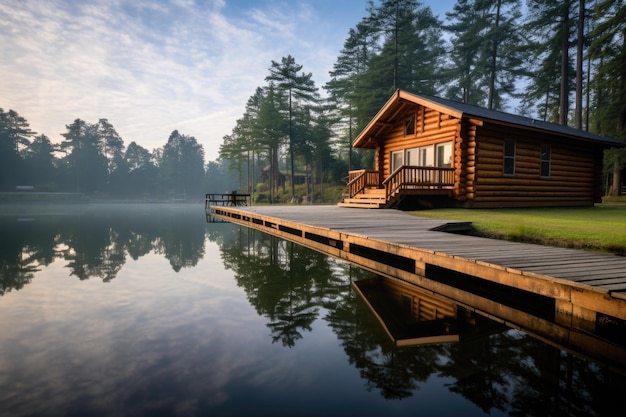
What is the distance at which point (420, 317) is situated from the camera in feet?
15.4

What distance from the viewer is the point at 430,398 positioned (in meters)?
2.81

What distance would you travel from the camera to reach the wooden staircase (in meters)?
16.6

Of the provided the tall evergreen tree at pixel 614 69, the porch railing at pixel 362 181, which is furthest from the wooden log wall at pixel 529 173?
the tall evergreen tree at pixel 614 69

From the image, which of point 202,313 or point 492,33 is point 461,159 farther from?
point 492,33

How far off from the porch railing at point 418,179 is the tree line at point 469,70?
1639 centimetres

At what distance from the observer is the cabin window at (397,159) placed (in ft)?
64.4

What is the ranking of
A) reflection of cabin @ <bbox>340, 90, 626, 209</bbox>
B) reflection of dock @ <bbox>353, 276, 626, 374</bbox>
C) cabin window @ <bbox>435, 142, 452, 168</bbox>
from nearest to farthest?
reflection of dock @ <bbox>353, 276, 626, 374</bbox> < reflection of cabin @ <bbox>340, 90, 626, 209</bbox> < cabin window @ <bbox>435, 142, 452, 168</bbox>

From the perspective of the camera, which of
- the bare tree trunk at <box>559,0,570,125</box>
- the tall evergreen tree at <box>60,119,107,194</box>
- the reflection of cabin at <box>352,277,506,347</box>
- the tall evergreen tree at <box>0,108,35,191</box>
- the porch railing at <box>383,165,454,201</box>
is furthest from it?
the tall evergreen tree at <box>60,119,107,194</box>

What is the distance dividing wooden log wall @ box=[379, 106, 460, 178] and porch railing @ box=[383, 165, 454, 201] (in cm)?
101

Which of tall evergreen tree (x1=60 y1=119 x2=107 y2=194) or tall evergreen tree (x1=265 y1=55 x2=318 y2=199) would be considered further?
tall evergreen tree (x1=60 y1=119 x2=107 y2=194)

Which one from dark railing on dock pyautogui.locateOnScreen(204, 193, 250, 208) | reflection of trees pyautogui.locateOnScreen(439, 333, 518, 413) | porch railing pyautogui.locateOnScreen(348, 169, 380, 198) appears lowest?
reflection of trees pyautogui.locateOnScreen(439, 333, 518, 413)

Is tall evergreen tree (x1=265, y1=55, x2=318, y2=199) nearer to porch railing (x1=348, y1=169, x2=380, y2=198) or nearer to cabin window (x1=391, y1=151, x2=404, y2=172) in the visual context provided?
porch railing (x1=348, y1=169, x2=380, y2=198)

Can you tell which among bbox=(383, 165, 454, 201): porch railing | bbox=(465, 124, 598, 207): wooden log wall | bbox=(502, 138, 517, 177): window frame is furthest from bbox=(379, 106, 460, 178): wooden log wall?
bbox=(502, 138, 517, 177): window frame

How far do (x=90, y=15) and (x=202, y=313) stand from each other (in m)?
27.3
